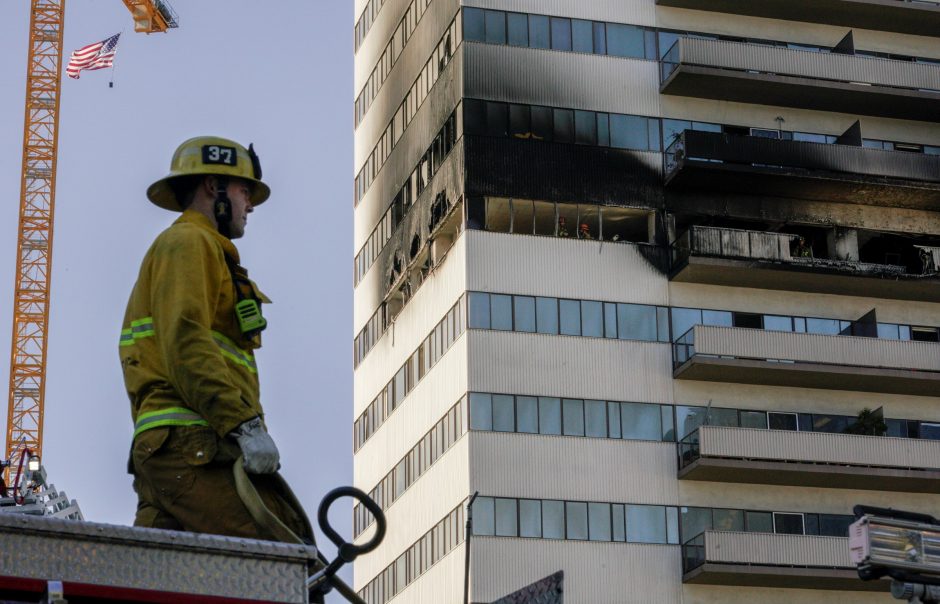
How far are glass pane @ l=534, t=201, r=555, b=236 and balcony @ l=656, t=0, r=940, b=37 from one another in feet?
32.1

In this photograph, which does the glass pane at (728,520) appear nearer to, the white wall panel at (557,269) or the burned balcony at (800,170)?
the white wall panel at (557,269)

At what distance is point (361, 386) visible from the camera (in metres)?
78.6

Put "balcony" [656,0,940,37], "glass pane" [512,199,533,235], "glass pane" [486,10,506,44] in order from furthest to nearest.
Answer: "balcony" [656,0,940,37]
"glass pane" [486,10,506,44]
"glass pane" [512,199,533,235]

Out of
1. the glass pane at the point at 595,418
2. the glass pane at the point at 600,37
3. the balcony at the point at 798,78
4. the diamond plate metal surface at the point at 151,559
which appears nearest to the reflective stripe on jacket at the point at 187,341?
the diamond plate metal surface at the point at 151,559

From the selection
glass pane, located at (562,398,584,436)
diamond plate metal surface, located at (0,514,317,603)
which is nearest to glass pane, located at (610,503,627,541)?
glass pane, located at (562,398,584,436)

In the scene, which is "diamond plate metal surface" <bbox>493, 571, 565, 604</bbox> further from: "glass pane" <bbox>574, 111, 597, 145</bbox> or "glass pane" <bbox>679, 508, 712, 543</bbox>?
"glass pane" <bbox>574, 111, 597, 145</bbox>

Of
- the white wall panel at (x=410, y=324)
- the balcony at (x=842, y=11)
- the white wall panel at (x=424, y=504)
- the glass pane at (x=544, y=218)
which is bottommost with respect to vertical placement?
the white wall panel at (x=424, y=504)

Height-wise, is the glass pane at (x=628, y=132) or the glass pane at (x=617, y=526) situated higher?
the glass pane at (x=628, y=132)

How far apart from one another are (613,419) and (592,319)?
370 centimetres

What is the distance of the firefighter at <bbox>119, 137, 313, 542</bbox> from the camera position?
1213cm

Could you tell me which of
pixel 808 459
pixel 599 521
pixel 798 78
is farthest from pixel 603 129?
pixel 599 521

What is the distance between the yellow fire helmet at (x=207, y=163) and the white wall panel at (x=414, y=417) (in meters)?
51.4

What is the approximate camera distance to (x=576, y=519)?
63.7 metres

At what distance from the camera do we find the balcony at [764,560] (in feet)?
208
